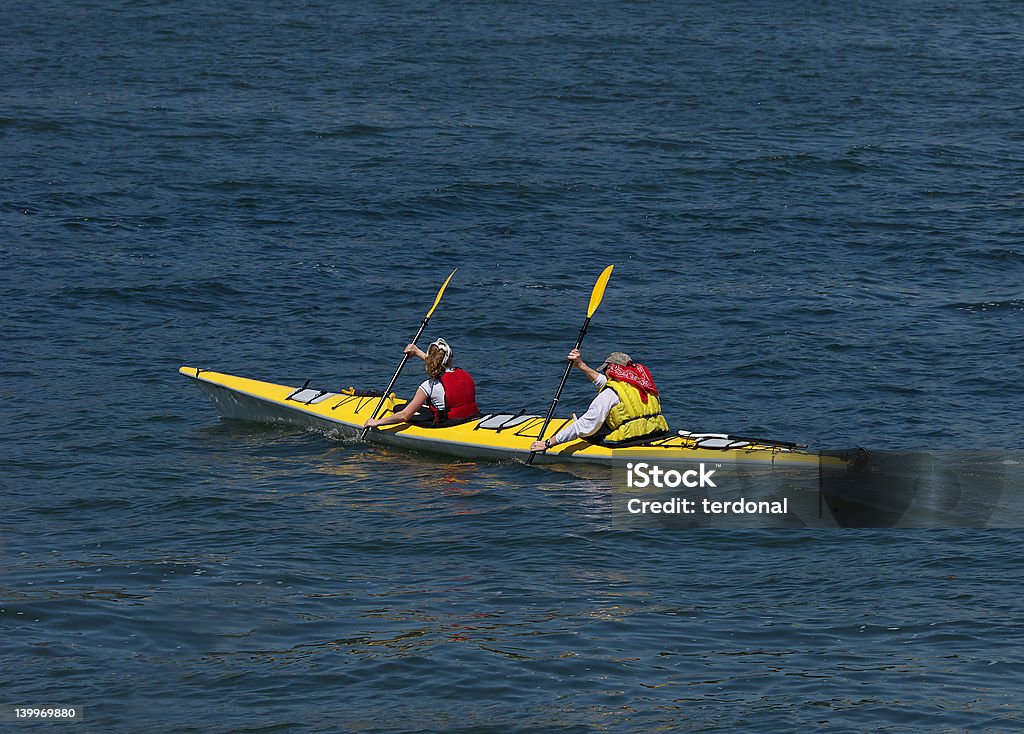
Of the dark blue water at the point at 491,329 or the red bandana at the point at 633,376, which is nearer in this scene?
the dark blue water at the point at 491,329

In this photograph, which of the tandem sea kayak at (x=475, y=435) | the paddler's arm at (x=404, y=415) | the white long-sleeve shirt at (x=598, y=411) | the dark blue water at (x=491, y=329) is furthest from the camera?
the paddler's arm at (x=404, y=415)

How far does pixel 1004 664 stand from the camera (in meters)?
9.77

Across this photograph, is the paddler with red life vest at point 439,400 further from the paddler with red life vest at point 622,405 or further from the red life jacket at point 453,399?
the paddler with red life vest at point 622,405

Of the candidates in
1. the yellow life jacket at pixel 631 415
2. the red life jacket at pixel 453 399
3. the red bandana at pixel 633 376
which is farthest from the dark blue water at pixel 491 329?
the red bandana at pixel 633 376

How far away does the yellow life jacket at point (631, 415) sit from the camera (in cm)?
1417

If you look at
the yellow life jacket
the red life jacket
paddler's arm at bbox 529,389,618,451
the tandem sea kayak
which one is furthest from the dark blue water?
the yellow life jacket

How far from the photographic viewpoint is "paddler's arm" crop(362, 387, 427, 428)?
15312 millimetres

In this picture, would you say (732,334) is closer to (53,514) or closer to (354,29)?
(53,514)

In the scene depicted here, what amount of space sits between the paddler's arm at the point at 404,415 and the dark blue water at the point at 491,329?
12.1 inches

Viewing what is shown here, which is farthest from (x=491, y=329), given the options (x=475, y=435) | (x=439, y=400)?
(x=475, y=435)

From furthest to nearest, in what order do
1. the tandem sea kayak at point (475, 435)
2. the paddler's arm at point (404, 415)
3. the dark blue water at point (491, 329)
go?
the paddler's arm at point (404, 415) < the tandem sea kayak at point (475, 435) < the dark blue water at point (491, 329)

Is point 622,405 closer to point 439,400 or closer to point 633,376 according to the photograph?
point 633,376

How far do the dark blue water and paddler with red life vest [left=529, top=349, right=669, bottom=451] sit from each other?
766mm

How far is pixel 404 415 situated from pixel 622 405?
8.29ft
